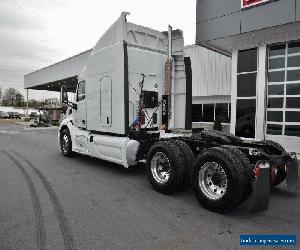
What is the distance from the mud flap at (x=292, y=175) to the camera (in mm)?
5496

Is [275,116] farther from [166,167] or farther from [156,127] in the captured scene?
[166,167]

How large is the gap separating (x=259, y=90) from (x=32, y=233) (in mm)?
11549

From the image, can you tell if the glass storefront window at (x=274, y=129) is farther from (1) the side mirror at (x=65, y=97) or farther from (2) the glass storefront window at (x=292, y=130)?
(1) the side mirror at (x=65, y=97)

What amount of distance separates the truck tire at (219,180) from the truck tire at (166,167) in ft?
1.45

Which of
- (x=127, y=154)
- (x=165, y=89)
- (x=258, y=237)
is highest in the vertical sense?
(x=165, y=89)

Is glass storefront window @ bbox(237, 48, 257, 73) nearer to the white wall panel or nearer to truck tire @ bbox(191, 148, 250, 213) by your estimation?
the white wall panel

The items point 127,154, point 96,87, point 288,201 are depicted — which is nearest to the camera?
point 288,201

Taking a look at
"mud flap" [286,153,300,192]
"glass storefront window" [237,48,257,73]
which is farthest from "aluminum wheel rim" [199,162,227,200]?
"glass storefront window" [237,48,257,73]

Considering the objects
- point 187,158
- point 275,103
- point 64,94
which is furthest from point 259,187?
point 275,103

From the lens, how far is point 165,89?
26.1ft

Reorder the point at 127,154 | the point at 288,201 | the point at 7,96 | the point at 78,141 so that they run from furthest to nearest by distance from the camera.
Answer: the point at 7,96
the point at 78,141
the point at 127,154
the point at 288,201

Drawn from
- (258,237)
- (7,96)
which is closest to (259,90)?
(258,237)

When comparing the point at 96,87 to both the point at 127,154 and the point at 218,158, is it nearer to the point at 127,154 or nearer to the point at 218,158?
the point at 127,154

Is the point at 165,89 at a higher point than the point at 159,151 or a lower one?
higher
